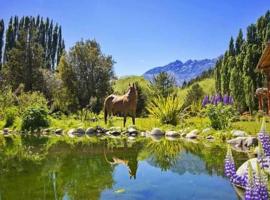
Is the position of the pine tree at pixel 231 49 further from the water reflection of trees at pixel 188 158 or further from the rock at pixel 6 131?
the water reflection of trees at pixel 188 158

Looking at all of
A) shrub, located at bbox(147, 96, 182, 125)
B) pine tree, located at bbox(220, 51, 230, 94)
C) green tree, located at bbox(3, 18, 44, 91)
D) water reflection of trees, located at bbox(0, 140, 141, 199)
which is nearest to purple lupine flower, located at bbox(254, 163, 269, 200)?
water reflection of trees, located at bbox(0, 140, 141, 199)

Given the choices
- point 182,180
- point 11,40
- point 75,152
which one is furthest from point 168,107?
point 11,40

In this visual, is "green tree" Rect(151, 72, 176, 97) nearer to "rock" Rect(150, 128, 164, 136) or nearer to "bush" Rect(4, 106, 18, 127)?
"bush" Rect(4, 106, 18, 127)

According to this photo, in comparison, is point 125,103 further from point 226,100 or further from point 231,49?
point 231,49

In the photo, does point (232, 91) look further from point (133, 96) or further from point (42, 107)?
point (42, 107)

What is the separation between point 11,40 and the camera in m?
43.3

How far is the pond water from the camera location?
193 inches

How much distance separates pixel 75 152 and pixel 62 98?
54.6ft

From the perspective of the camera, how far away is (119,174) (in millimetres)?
6250

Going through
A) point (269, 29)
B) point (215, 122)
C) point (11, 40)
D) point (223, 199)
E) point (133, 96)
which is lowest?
point (223, 199)

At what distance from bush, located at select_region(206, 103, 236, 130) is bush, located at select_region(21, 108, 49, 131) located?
8.49 metres

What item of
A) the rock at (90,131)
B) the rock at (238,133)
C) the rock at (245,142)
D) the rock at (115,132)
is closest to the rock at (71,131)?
the rock at (90,131)

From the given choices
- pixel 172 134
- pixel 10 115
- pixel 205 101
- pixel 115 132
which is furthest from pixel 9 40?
pixel 172 134

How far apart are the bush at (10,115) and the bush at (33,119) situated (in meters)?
1.62
